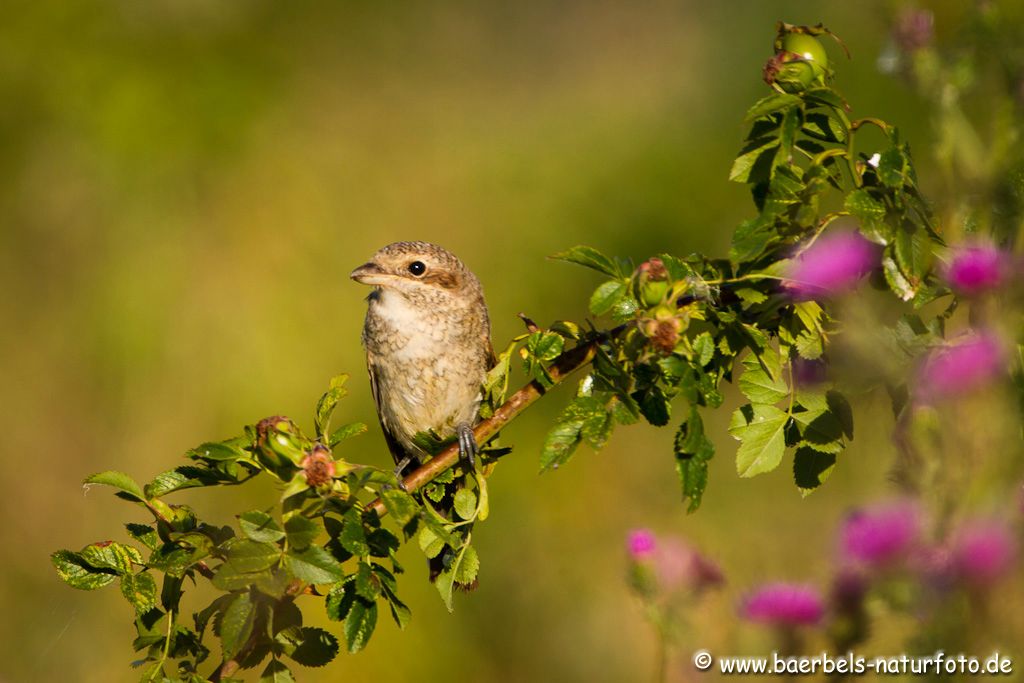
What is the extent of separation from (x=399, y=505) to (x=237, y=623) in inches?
15.1

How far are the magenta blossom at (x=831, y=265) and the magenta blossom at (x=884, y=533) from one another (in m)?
0.48

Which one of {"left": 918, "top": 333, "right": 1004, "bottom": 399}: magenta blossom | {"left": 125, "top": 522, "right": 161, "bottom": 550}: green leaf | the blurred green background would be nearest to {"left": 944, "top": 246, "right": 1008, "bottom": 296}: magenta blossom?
{"left": 918, "top": 333, "right": 1004, "bottom": 399}: magenta blossom

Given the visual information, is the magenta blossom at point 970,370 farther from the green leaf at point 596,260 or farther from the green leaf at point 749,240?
the green leaf at point 596,260

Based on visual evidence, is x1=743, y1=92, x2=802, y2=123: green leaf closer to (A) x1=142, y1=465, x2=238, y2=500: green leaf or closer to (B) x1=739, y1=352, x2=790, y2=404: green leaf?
(B) x1=739, y1=352, x2=790, y2=404: green leaf

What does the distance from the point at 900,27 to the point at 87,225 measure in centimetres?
556

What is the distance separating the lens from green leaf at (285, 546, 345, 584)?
2.07 metres

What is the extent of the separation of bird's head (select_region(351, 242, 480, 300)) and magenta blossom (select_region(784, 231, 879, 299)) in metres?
2.02

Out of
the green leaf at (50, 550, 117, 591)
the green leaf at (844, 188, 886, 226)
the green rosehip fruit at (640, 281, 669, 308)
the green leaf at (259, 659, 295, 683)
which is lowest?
the green leaf at (259, 659, 295, 683)

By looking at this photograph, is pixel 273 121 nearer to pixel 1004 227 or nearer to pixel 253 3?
pixel 253 3

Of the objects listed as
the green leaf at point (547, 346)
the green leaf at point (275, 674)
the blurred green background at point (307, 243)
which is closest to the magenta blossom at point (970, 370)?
the green leaf at point (547, 346)

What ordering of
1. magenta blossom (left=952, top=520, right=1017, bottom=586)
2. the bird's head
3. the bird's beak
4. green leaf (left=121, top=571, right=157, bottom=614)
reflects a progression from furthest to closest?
1. the bird's head
2. the bird's beak
3. green leaf (left=121, top=571, right=157, bottom=614)
4. magenta blossom (left=952, top=520, right=1017, bottom=586)

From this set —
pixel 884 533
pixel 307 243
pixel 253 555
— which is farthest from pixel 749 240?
pixel 307 243

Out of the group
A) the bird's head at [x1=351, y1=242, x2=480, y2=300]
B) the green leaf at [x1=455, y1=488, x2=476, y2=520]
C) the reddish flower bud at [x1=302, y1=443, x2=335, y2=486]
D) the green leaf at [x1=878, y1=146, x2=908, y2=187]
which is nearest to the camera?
the green leaf at [x1=878, y1=146, x2=908, y2=187]

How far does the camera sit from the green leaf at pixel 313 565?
2070 millimetres
